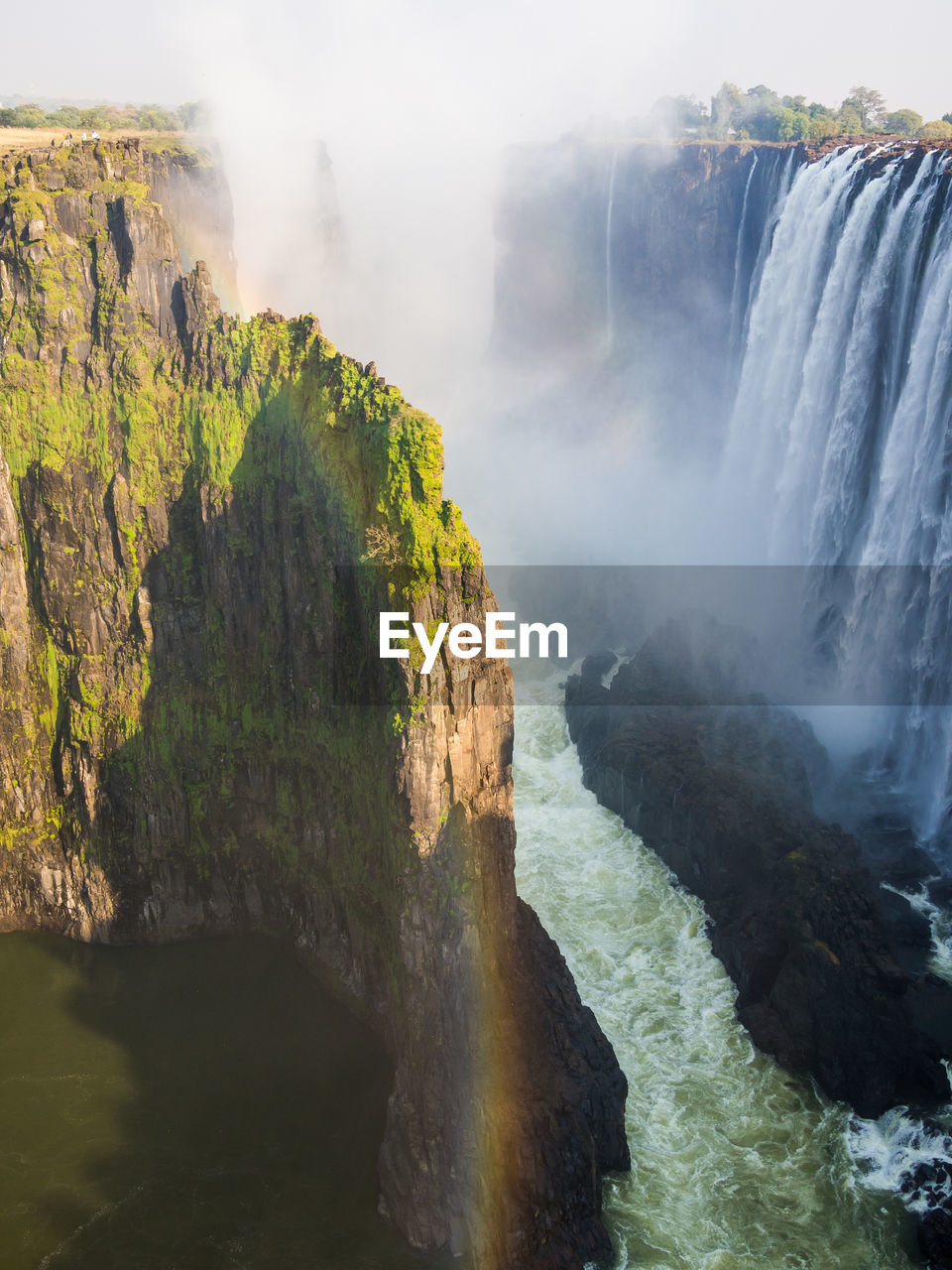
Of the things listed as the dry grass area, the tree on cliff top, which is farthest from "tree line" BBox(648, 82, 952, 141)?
the dry grass area

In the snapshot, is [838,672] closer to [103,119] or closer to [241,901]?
[241,901]

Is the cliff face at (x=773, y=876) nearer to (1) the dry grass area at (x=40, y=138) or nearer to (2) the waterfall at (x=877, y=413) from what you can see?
(2) the waterfall at (x=877, y=413)

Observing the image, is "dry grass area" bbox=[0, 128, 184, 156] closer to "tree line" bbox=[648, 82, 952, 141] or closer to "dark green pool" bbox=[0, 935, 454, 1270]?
"dark green pool" bbox=[0, 935, 454, 1270]

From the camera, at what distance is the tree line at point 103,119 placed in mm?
52625

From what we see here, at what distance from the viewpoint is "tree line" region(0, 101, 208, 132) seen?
5262cm

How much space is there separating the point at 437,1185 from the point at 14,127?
50410 mm

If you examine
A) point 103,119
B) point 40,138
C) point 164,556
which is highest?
point 103,119

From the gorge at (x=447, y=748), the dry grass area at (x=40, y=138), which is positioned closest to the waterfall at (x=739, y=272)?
the gorge at (x=447, y=748)

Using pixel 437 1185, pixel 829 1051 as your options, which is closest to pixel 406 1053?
pixel 437 1185

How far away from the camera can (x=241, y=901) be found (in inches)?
1286

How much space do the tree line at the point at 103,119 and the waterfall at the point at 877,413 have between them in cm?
3459

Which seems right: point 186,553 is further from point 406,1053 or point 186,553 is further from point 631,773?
point 631,773

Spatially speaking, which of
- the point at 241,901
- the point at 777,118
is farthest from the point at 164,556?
the point at 777,118

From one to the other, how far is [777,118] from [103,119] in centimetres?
5003
